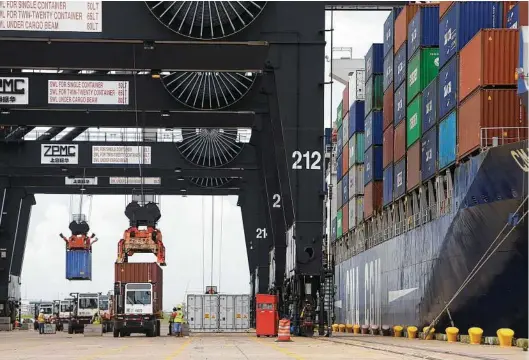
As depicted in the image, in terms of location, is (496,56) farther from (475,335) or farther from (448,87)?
(475,335)

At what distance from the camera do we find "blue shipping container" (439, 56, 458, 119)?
32.7 meters

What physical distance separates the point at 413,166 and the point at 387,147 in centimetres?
607

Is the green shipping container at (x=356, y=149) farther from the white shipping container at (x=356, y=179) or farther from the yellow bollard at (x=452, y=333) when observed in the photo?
the yellow bollard at (x=452, y=333)

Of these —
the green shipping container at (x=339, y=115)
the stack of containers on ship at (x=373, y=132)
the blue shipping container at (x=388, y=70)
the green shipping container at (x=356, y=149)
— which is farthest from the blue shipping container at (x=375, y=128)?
the green shipping container at (x=339, y=115)

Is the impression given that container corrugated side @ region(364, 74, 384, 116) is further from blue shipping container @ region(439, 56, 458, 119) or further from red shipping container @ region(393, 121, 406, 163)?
blue shipping container @ region(439, 56, 458, 119)

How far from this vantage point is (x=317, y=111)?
39.0 metres

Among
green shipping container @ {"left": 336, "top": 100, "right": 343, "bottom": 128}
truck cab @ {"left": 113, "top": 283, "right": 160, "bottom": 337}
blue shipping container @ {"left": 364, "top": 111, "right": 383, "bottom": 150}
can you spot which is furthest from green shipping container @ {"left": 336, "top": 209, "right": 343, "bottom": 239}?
truck cab @ {"left": 113, "top": 283, "right": 160, "bottom": 337}

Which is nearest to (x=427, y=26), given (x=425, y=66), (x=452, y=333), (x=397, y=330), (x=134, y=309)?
(x=425, y=66)

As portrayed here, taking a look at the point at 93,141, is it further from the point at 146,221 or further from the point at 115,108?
the point at 115,108

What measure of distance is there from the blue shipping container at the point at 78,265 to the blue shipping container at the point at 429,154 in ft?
124

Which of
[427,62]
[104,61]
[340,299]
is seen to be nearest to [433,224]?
[427,62]

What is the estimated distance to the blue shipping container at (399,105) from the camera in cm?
4169

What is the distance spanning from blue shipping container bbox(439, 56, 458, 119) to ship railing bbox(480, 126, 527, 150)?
9.17ft

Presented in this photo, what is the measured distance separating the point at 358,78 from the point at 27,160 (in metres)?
18.5
